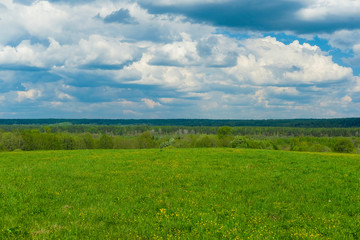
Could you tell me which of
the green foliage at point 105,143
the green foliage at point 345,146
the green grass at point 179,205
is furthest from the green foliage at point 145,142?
the green grass at point 179,205

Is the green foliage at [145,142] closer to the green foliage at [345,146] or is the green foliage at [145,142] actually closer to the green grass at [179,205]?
the green foliage at [345,146]

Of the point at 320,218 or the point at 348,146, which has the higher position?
the point at 320,218

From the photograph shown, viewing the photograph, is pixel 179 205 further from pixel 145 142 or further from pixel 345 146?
pixel 345 146

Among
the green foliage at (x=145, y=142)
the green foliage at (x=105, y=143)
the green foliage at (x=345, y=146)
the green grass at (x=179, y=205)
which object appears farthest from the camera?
the green foliage at (x=145, y=142)

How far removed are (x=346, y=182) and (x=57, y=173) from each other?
19.0 m

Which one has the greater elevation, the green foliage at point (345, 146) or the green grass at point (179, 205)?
the green grass at point (179, 205)

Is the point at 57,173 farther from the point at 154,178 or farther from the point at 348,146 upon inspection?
the point at 348,146

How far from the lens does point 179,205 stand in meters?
12.2

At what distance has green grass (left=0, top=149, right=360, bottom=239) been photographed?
31.3 feet

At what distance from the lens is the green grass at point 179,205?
376 inches

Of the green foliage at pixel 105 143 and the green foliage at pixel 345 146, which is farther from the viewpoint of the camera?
the green foliage at pixel 105 143

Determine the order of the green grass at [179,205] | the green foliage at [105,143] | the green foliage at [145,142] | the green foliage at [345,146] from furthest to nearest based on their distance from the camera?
the green foliage at [145,142] → the green foliage at [105,143] → the green foliage at [345,146] → the green grass at [179,205]

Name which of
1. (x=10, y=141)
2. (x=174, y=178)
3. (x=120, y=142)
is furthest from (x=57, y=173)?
(x=120, y=142)

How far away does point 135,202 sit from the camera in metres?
12.8
